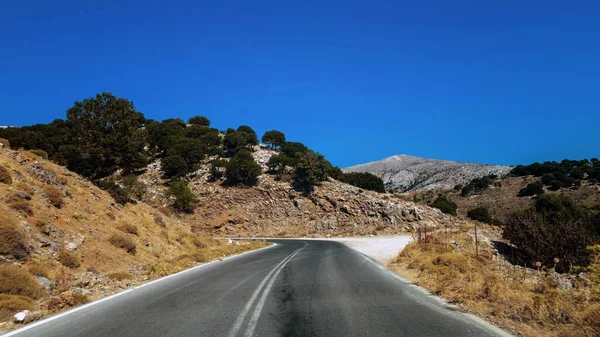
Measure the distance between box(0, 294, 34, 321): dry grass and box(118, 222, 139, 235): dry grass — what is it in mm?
11187

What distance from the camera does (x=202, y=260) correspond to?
1973cm

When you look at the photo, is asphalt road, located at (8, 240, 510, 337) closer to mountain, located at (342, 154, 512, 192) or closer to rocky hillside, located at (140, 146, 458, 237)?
rocky hillside, located at (140, 146, 458, 237)

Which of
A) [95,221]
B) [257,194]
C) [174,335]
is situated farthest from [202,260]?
[257,194]

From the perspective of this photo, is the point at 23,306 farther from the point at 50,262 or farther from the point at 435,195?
the point at 435,195

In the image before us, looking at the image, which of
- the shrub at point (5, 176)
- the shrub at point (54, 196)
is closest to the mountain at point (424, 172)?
the shrub at point (54, 196)

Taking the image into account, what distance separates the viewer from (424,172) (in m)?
119

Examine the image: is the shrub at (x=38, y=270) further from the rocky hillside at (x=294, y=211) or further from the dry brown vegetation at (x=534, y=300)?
the rocky hillside at (x=294, y=211)

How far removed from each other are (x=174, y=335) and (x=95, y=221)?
48.4 ft

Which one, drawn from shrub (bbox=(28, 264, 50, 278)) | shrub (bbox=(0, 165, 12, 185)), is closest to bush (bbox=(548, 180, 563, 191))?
shrub (bbox=(28, 264, 50, 278))

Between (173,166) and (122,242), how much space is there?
5037 centimetres

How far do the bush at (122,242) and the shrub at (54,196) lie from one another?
9.72 feet

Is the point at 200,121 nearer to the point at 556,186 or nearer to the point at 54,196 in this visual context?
the point at 556,186

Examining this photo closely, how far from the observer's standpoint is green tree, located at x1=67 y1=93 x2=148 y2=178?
86.7 feet

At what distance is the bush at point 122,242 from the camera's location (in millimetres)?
16398
